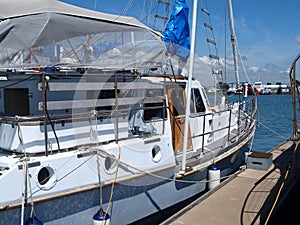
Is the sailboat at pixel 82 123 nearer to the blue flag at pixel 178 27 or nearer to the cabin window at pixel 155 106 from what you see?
the cabin window at pixel 155 106

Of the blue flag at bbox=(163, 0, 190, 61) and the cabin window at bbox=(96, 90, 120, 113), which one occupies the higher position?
the blue flag at bbox=(163, 0, 190, 61)

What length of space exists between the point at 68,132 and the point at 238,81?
9.48 metres

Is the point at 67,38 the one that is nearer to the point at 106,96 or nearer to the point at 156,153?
the point at 106,96

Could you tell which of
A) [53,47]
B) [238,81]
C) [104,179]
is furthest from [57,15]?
[238,81]

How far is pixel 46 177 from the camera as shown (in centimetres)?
499

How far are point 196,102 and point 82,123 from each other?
13.0 ft

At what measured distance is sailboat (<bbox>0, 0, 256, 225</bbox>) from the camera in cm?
493

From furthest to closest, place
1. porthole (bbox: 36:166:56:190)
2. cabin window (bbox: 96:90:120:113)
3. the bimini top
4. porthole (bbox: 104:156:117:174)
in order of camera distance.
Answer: cabin window (bbox: 96:90:120:113) → porthole (bbox: 104:156:117:174) → the bimini top → porthole (bbox: 36:166:56:190)

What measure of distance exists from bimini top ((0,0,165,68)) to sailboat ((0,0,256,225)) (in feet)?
0.06

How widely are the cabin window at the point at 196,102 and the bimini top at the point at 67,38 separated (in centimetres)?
246

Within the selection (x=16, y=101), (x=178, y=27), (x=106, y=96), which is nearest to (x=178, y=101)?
(x=106, y=96)

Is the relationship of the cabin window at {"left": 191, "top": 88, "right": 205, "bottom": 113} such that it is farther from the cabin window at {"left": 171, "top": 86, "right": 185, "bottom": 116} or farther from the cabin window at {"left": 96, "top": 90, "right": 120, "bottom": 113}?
the cabin window at {"left": 96, "top": 90, "right": 120, "bottom": 113}

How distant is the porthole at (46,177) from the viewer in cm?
488

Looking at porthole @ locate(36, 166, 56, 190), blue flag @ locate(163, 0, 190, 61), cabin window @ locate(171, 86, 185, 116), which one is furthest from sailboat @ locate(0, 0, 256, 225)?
blue flag @ locate(163, 0, 190, 61)
